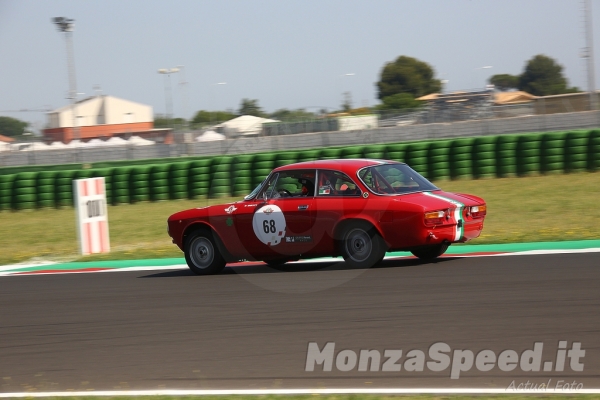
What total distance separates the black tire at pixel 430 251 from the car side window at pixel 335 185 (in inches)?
45.3

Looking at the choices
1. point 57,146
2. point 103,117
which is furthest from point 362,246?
point 103,117

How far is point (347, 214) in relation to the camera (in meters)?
9.07

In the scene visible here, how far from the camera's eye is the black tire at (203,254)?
10125 mm

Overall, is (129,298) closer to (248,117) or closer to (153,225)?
(153,225)

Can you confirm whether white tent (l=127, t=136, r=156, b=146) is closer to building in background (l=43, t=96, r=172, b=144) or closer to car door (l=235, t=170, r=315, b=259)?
building in background (l=43, t=96, r=172, b=144)

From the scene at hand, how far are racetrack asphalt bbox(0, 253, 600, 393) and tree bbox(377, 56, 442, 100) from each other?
85.2 metres

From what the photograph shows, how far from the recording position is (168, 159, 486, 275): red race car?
8.84m

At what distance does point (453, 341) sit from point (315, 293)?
8.43 feet

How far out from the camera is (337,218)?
29.9ft

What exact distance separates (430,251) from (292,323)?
11.6 ft

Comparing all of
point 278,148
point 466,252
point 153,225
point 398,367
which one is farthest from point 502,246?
point 278,148

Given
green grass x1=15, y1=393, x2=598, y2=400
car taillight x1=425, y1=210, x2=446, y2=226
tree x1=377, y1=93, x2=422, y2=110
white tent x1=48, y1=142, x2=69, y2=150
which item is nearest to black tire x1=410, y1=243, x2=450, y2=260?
car taillight x1=425, y1=210, x2=446, y2=226

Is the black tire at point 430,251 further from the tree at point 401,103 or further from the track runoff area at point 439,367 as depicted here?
the tree at point 401,103

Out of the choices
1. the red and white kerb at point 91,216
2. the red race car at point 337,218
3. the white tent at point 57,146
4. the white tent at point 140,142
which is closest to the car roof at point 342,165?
the red race car at point 337,218
